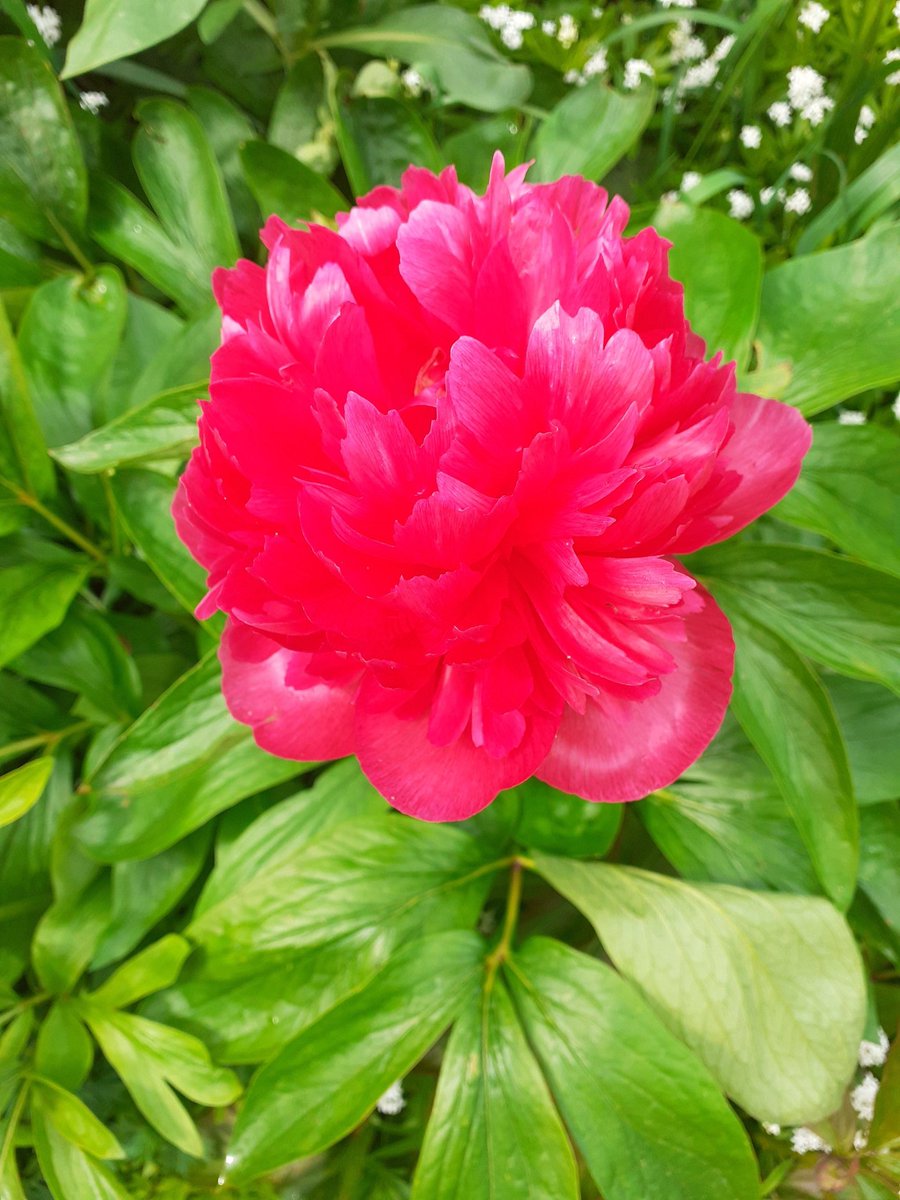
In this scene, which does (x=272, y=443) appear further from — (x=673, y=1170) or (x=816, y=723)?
(x=673, y=1170)

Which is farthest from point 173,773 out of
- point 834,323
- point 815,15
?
point 815,15

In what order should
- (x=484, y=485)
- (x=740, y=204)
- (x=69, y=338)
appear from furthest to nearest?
(x=740, y=204), (x=69, y=338), (x=484, y=485)

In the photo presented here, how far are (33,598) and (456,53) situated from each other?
576 millimetres

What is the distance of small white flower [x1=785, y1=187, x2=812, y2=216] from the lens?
0.73m

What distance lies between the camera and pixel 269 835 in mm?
628

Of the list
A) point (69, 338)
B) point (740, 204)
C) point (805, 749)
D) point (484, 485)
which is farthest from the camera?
point (740, 204)

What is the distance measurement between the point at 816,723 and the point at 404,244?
368 mm

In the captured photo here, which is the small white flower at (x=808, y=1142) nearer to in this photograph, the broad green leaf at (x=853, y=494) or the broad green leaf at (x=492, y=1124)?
the broad green leaf at (x=492, y=1124)

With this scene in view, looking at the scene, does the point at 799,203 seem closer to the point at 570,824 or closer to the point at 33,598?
the point at 570,824

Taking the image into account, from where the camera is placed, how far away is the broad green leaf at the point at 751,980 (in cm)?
52

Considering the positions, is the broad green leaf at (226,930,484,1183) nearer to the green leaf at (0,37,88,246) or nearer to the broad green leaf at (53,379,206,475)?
the broad green leaf at (53,379,206,475)

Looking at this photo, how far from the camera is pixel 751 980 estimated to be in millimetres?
543

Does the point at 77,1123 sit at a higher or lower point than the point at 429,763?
lower

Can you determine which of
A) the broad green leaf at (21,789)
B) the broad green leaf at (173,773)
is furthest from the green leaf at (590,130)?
the broad green leaf at (21,789)
